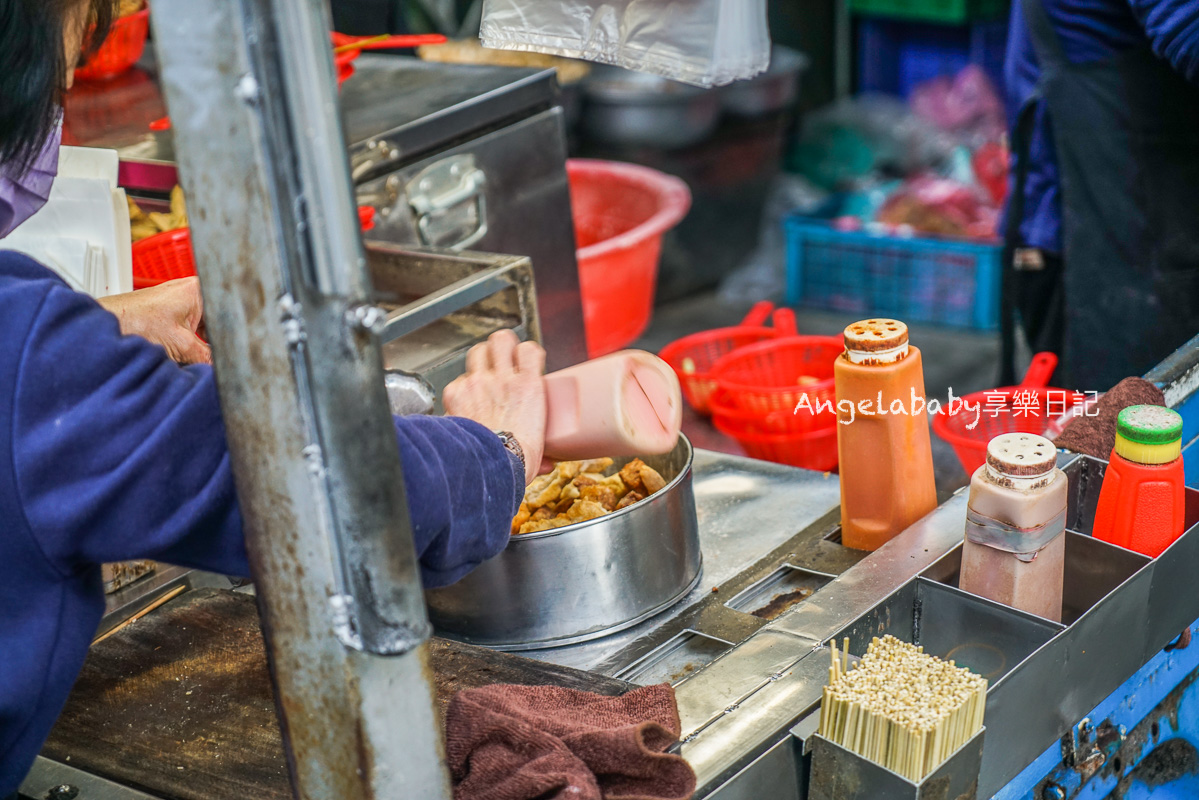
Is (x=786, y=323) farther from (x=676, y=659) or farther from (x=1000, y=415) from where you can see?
(x=676, y=659)

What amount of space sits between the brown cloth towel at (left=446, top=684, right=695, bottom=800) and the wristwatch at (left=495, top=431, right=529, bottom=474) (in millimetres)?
214

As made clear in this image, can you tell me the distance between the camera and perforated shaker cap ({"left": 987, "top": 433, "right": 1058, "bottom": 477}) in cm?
119

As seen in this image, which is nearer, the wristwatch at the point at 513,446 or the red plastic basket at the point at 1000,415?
the wristwatch at the point at 513,446

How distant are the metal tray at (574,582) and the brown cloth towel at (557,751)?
234 millimetres

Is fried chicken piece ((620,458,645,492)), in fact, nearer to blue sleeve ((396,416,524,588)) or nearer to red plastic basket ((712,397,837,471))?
blue sleeve ((396,416,524,588))

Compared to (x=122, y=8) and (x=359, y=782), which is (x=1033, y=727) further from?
(x=122, y=8)

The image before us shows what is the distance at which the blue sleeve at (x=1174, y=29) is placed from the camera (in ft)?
7.36

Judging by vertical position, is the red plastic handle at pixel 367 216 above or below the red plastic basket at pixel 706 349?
above

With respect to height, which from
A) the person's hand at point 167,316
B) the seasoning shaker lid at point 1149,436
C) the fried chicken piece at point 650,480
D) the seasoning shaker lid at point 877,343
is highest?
the person's hand at point 167,316

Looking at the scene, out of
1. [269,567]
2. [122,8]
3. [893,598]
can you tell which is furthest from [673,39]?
[122,8]

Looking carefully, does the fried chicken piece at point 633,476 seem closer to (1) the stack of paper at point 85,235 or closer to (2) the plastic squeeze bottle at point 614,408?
(2) the plastic squeeze bottle at point 614,408

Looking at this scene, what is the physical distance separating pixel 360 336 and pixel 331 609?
0.19 metres

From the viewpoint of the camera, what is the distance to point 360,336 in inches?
28.8

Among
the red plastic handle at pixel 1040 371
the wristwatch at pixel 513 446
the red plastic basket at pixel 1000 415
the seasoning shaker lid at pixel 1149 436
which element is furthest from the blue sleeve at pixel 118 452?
the red plastic handle at pixel 1040 371
